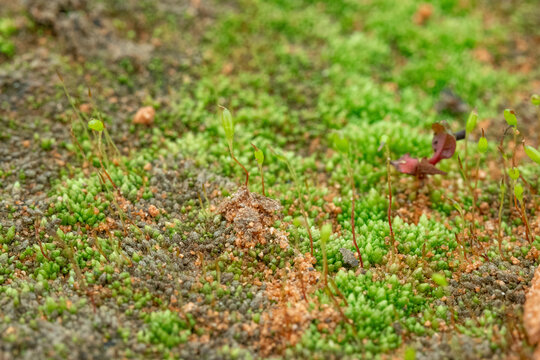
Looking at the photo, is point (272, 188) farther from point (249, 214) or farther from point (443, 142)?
point (443, 142)

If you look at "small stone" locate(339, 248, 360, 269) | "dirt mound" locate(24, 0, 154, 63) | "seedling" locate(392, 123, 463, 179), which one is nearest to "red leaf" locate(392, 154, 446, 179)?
"seedling" locate(392, 123, 463, 179)

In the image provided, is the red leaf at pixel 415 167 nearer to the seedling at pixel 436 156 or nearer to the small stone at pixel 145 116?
the seedling at pixel 436 156

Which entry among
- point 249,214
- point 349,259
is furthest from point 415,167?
point 249,214

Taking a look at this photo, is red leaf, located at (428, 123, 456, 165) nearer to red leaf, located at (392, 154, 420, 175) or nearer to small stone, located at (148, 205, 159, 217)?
red leaf, located at (392, 154, 420, 175)

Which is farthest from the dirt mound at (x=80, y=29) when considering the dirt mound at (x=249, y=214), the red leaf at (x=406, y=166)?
the red leaf at (x=406, y=166)

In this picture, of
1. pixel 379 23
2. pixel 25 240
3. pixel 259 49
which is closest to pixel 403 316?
pixel 25 240

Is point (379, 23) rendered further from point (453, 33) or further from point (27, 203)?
point (27, 203)
